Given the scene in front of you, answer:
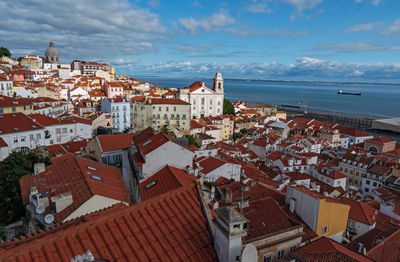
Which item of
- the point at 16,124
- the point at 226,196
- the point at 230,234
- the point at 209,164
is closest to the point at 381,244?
the point at 226,196

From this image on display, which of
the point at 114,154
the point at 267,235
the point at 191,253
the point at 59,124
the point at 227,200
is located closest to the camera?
the point at 191,253

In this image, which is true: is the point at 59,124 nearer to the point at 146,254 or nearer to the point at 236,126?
the point at 146,254

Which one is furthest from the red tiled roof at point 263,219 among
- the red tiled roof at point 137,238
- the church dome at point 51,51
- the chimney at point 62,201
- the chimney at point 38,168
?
the church dome at point 51,51

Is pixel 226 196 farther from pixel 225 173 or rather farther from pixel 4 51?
pixel 4 51

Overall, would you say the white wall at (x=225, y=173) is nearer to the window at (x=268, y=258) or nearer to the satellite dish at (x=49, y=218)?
the window at (x=268, y=258)

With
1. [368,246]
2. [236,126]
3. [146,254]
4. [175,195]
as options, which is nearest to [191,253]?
[146,254]

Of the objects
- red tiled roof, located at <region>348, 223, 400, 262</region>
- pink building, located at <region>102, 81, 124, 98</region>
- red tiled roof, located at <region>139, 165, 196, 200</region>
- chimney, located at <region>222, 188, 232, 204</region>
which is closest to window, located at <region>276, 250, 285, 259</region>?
chimney, located at <region>222, 188, 232, 204</region>

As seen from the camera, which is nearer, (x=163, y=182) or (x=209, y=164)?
(x=163, y=182)
